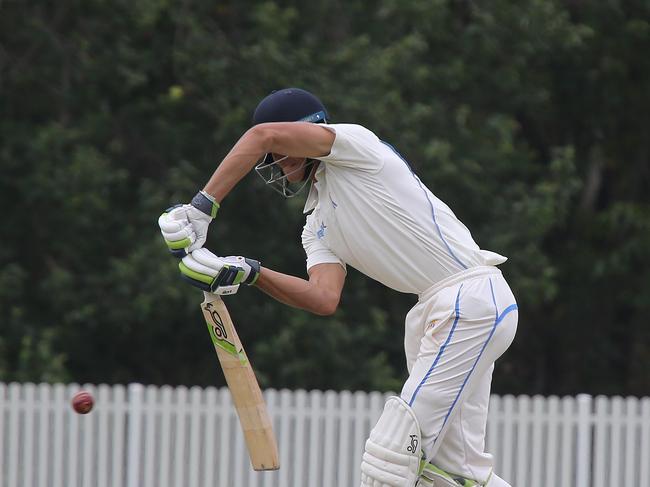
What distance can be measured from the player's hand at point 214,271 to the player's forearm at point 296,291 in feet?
0.29

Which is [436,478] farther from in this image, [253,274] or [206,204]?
[206,204]

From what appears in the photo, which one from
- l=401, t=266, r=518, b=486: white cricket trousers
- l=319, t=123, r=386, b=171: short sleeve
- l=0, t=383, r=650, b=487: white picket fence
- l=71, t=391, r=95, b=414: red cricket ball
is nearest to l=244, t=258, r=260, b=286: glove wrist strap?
l=319, t=123, r=386, b=171: short sleeve

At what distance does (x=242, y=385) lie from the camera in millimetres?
4055

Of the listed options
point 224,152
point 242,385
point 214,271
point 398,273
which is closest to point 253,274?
point 214,271

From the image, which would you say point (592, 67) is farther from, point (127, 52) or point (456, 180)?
point (127, 52)

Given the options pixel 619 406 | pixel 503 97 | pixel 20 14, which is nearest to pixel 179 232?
pixel 619 406

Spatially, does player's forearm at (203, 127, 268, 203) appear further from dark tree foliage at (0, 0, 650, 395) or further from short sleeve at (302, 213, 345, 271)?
dark tree foliage at (0, 0, 650, 395)

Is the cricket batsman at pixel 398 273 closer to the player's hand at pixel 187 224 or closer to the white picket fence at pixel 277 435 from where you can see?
the player's hand at pixel 187 224

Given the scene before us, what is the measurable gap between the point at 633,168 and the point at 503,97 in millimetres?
1927

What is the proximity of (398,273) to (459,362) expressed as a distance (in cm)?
34

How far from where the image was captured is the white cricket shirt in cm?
400

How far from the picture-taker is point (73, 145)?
10406 mm

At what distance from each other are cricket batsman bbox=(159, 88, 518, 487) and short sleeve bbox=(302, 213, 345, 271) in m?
0.02

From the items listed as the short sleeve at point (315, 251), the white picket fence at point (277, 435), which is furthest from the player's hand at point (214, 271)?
the white picket fence at point (277, 435)
